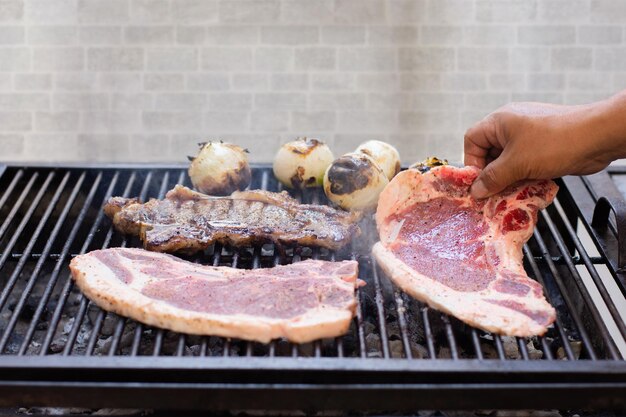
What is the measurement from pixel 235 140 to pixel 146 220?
12.2ft

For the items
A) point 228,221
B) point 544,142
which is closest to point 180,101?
point 228,221

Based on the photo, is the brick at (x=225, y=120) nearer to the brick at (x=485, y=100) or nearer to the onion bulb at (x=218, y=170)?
the brick at (x=485, y=100)

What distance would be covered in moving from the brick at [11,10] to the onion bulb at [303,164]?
4273 millimetres

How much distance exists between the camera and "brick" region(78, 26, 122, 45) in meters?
6.36

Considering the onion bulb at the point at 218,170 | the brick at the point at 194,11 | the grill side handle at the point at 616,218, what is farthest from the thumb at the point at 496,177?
the brick at the point at 194,11

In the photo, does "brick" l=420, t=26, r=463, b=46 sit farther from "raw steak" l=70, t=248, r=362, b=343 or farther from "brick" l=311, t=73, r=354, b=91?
"raw steak" l=70, t=248, r=362, b=343

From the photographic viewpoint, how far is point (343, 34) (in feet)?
20.8

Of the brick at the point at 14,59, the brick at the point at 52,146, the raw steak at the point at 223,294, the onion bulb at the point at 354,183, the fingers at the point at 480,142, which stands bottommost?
the raw steak at the point at 223,294

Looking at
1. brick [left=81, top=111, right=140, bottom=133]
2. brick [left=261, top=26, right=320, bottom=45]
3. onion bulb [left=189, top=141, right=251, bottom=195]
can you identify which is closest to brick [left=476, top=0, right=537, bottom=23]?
brick [left=261, top=26, right=320, bottom=45]

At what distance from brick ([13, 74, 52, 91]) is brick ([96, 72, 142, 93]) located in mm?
500

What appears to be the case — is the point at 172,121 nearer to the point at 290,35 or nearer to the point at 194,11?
the point at 194,11

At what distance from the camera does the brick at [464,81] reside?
6.46 m

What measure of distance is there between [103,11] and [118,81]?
676 millimetres

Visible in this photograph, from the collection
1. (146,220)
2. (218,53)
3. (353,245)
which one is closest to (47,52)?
(218,53)
